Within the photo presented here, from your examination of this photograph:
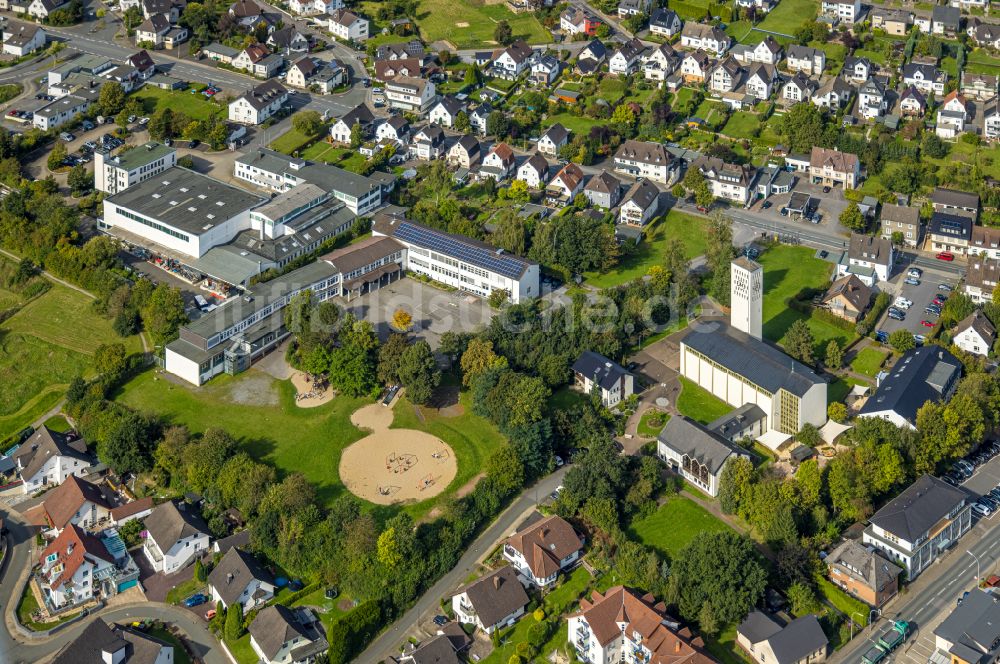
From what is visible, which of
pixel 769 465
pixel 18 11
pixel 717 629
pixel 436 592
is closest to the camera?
pixel 717 629

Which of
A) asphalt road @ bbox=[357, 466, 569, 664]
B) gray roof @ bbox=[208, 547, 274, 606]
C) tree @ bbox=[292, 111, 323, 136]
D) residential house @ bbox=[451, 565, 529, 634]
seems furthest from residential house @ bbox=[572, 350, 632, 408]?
tree @ bbox=[292, 111, 323, 136]

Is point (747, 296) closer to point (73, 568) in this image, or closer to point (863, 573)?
point (863, 573)

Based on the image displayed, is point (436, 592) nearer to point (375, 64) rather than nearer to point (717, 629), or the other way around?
point (717, 629)

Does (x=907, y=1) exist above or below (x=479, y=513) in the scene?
above

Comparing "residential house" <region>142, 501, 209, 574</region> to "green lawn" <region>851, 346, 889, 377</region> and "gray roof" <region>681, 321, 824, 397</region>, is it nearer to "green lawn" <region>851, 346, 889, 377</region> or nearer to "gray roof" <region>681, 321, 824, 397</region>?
"gray roof" <region>681, 321, 824, 397</region>

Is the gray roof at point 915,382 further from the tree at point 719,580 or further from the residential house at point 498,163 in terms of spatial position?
the residential house at point 498,163

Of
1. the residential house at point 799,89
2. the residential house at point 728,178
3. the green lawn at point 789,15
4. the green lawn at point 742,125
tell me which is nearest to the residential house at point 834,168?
the residential house at point 728,178

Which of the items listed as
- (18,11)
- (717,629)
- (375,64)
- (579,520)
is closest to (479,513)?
(579,520)
